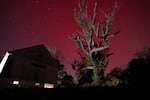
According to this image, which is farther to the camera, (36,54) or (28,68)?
(36,54)

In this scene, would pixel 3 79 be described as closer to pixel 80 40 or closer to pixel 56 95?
pixel 80 40

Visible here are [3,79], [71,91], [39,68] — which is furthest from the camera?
[39,68]

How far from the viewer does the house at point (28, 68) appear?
2070 cm

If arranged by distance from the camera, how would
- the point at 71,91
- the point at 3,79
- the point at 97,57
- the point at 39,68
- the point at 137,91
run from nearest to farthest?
the point at 137,91 → the point at 71,91 → the point at 97,57 → the point at 3,79 → the point at 39,68

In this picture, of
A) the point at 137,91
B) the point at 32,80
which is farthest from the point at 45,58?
the point at 137,91

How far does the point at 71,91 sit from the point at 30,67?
17945mm

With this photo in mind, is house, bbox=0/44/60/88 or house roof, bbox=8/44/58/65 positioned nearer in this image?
house, bbox=0/44/60/88

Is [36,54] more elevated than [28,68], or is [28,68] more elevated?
[36,54]

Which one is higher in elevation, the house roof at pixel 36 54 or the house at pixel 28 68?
the house roof at pixel 36 54

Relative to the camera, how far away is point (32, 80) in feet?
76.2

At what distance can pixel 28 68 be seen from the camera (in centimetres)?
2306

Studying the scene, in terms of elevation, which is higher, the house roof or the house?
the house roof

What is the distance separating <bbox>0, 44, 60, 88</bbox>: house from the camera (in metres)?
20.7

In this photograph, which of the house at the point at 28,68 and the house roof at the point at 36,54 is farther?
the house roof at the point at 36,54
